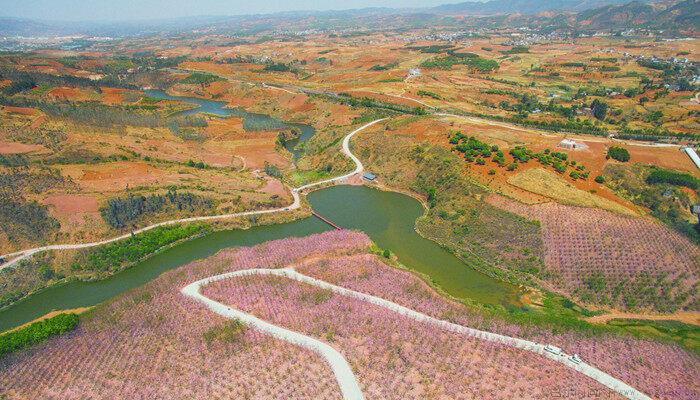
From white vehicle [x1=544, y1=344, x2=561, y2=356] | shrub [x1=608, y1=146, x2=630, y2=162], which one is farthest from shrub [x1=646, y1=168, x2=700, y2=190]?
white vehicle [x1=544, y1=344, x2=561, y2=356]

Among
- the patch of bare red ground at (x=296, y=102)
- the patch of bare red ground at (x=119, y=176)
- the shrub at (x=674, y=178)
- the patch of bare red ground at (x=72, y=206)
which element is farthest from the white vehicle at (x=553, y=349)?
the patch of bare red ground at (x=296, y=102)

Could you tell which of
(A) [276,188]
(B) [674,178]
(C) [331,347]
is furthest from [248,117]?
(B) [674,178]

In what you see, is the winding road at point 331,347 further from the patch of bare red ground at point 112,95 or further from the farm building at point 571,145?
the patch of bare red ground at point 112,95

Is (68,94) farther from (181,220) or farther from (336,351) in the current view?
(336,351)

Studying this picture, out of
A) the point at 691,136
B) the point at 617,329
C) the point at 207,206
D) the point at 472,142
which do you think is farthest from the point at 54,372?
the point at 691,136

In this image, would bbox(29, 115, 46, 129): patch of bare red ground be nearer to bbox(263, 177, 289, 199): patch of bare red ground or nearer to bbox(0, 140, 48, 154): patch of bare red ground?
bbox(0, 140, 48, 154): patch of bare red ground

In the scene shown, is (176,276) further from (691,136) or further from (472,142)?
(691,136)
